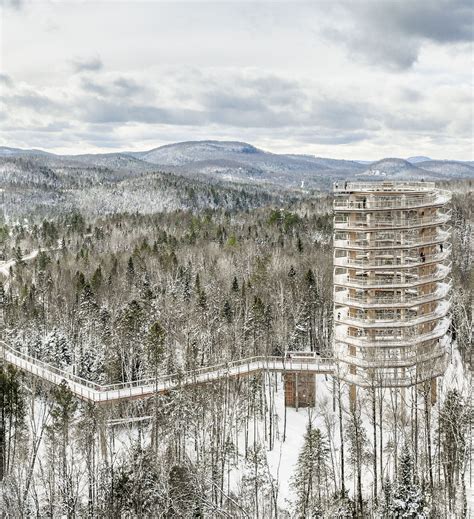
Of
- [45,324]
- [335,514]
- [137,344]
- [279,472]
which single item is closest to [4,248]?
[45,324]

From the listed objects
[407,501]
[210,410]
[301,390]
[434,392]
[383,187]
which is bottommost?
[434,392]

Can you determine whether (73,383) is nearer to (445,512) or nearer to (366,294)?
(366,294)

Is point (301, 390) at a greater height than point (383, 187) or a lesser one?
lesser

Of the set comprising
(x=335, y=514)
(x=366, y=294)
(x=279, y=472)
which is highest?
(x=366, y=294)

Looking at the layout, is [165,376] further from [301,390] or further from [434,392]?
Result: [434,392]

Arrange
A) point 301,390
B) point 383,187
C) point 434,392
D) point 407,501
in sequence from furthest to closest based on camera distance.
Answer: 1. point 383,187
2. point 301,390
3. point 434,392
4. point 407,501

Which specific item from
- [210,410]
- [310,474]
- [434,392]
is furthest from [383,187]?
[310,474]

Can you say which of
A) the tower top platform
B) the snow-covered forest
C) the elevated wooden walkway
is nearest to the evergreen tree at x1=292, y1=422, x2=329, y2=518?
the snow-covered forest

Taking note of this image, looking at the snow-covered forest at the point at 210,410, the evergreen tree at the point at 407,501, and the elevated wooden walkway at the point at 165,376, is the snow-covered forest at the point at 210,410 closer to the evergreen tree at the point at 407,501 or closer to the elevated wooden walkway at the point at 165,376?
the evergreen tree at the point at 407,501
